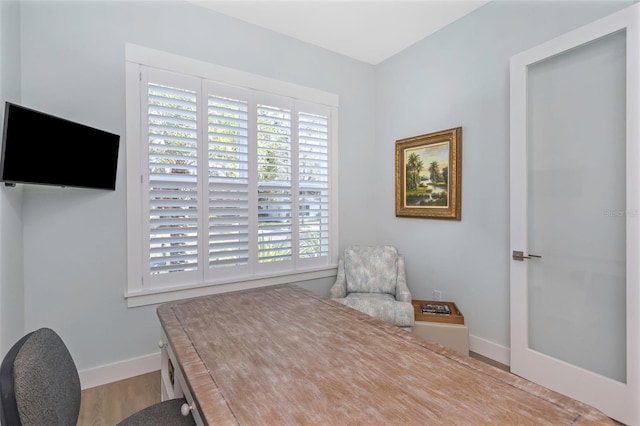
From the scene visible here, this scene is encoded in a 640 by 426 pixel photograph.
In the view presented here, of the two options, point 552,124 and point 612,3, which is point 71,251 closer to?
point 552,124

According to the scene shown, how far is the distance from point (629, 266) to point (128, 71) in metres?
3.65

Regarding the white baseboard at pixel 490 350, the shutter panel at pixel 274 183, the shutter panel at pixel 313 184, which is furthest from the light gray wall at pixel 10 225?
the white baseboard at pixel 490 350

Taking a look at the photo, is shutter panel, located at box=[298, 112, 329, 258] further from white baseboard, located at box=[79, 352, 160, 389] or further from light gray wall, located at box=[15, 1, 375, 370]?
white baseboard, located at box=[79, 352, 160, 389]

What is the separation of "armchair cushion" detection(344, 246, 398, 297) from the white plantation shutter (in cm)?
36

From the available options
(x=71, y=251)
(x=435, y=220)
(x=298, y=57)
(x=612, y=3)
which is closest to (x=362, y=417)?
(x=71, y=251)

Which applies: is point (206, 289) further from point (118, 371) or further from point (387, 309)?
point (387, 309)

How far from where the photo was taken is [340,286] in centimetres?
309

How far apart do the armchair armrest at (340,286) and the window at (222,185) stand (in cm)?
22

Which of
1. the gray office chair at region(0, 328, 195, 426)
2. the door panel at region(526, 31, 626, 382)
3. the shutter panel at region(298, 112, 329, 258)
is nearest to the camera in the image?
the gray office chair at region(0, 328, 195, 426)

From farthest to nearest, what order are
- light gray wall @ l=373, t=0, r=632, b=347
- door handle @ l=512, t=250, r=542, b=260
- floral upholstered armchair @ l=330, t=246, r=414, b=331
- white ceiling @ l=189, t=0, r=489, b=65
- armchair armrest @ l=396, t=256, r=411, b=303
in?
floral upholstered armchair @ l=330, t=246, r=414, b=331
armchair armrest @ l=396, t=256, r=411, b=303
white ceiling @ l=189, t=0, r=489, b=65
light gray wall @ l=373, t=0, r=632, b=347
door handle @ l=512, t=250, r=542, b=260

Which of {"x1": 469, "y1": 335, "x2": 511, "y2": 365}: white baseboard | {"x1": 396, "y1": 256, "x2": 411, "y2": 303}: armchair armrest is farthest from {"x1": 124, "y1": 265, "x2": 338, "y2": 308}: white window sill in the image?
{"x1": 469, "y1": 335, "x2": 511, "y2": 365}: white baseboard

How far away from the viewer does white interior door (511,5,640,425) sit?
1.85m

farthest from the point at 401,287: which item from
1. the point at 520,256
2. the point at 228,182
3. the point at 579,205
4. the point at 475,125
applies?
the point at 228,182

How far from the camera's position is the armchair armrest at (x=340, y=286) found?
2986mm
